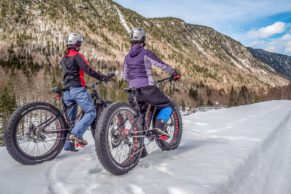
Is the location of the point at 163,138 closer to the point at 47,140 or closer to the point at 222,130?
the point at 47,140

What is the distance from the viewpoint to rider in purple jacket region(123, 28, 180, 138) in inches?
223

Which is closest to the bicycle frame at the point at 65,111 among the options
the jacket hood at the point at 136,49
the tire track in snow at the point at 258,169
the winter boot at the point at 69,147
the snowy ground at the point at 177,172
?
the winter boot at the point at 69,147

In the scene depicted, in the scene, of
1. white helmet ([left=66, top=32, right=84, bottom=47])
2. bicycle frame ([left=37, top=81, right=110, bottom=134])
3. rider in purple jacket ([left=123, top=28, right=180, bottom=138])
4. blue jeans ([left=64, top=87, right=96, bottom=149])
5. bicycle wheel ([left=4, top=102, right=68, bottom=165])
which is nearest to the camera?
bicycle wheel ([left=4, top=102, right=68, bottom=165])

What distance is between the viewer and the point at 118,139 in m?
4.81

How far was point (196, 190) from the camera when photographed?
373 centimetres

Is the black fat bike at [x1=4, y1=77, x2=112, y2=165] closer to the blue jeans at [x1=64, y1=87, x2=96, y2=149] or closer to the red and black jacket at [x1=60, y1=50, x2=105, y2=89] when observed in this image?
the blue jeans at [x1=64, y1=87, x2=96, y2=149]

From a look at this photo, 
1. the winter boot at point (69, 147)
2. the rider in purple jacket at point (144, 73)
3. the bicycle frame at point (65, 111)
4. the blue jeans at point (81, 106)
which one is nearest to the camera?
the bicycle frame at point (65, 111)

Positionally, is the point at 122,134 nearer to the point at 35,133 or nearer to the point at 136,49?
the point at 35,133

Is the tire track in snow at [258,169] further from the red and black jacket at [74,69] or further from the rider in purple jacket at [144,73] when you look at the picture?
the red and black jacket at [74,69]

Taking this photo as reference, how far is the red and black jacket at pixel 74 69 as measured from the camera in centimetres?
573

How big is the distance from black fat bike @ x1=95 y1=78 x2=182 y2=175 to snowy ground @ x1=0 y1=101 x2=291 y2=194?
19 cm

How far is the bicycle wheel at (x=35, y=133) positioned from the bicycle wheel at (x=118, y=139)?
1.11 m

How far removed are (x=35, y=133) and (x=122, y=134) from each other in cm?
141

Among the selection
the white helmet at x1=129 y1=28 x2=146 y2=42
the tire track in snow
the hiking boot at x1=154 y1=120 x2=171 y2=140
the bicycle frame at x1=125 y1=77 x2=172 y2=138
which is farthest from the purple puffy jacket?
the tire track in snow
